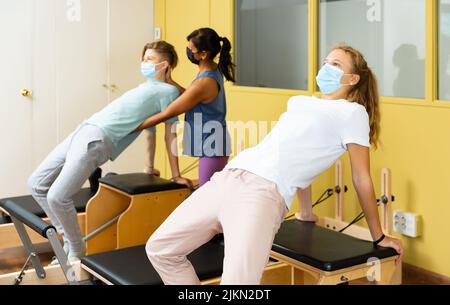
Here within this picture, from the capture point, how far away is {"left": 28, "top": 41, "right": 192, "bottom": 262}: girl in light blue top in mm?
3035

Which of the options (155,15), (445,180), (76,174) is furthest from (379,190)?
(155,15)

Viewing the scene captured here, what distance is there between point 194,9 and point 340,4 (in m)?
1.40

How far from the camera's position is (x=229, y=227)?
1.86 metres

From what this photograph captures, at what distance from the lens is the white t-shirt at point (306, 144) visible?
2.00m

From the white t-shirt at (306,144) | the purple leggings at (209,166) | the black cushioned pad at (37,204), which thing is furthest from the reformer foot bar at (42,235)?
the purple leggings at (209,166)

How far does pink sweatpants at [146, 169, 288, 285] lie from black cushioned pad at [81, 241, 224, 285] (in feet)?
0.57

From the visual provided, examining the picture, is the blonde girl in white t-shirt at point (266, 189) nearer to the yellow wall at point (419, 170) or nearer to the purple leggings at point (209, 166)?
the yellow wall at point (419, 170)

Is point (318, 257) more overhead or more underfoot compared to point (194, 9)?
more underfoot

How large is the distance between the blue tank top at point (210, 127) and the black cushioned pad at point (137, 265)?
0.71m

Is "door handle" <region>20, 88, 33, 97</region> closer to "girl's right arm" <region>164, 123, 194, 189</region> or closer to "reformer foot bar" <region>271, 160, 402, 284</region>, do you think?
"girl's right arm" <region>164, 123, 194, 189</region>

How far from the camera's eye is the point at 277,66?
155 inches

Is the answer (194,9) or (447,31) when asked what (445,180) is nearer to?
(447,31)

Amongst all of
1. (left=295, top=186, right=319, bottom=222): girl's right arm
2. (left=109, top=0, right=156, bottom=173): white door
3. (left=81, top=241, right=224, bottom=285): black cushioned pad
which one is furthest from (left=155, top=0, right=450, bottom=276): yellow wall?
(left=109, top=0, right=156, bottom=173): white door

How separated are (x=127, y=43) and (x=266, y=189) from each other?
10.4ft
